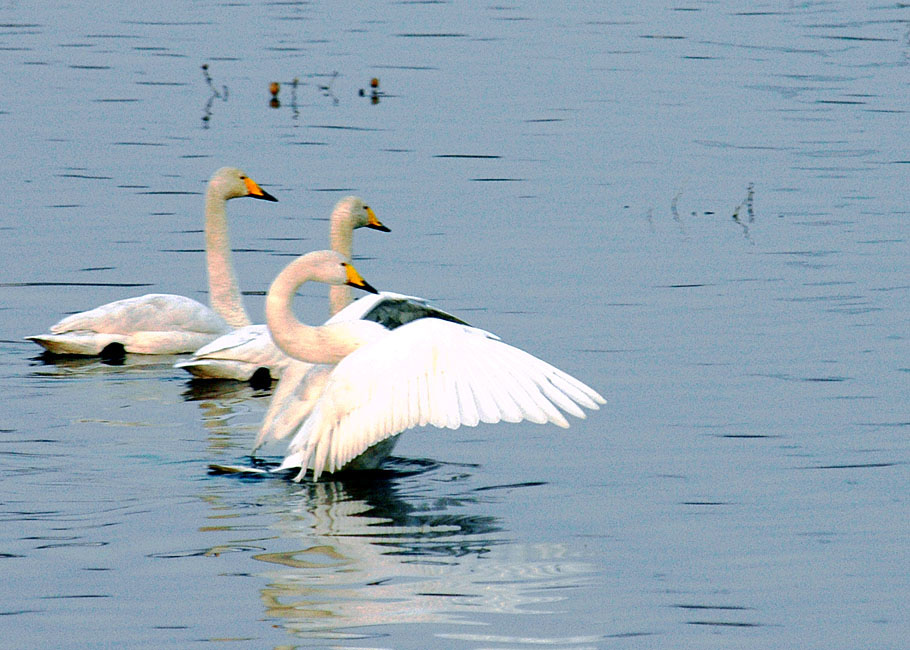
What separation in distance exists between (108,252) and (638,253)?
3.74 meters

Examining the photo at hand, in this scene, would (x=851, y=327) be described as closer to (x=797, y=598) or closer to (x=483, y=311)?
(x=483, y=311)

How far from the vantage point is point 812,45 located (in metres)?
22.1

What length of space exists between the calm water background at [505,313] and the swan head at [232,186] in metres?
0.80

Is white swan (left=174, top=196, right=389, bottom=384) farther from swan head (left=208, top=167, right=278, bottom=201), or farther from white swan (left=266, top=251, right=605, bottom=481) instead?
white swan (left=266, top=251, right=605, bottom=481)

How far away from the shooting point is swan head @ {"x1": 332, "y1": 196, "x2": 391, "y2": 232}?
441 inches

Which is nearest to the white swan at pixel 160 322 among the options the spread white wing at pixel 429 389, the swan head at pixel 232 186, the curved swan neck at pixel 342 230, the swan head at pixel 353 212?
the swan head at pixel 232 186

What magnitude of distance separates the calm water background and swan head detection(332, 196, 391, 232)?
0.82 m

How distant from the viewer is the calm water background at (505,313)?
6.84 meters

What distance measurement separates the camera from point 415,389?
7.89 meters

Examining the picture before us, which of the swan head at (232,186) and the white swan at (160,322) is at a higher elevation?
the swan head at (232,186)

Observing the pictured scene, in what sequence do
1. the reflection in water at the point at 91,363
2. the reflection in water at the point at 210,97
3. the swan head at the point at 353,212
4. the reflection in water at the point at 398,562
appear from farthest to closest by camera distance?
1. the reflection in water at the point at 210,97
2. the swan head at the point at 353,212
3. the reflection in water at the point at 91,363
4. the reflection in water at the point at 398,562

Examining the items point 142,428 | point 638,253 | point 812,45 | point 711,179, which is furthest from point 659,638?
point 812,45

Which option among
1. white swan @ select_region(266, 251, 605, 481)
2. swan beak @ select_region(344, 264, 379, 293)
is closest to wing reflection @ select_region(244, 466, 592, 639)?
white swan @ select_region(266, 251, 605, 481)

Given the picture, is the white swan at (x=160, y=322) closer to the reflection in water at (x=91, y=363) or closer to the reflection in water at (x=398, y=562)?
the reflection in water at (x=91, y=363)
